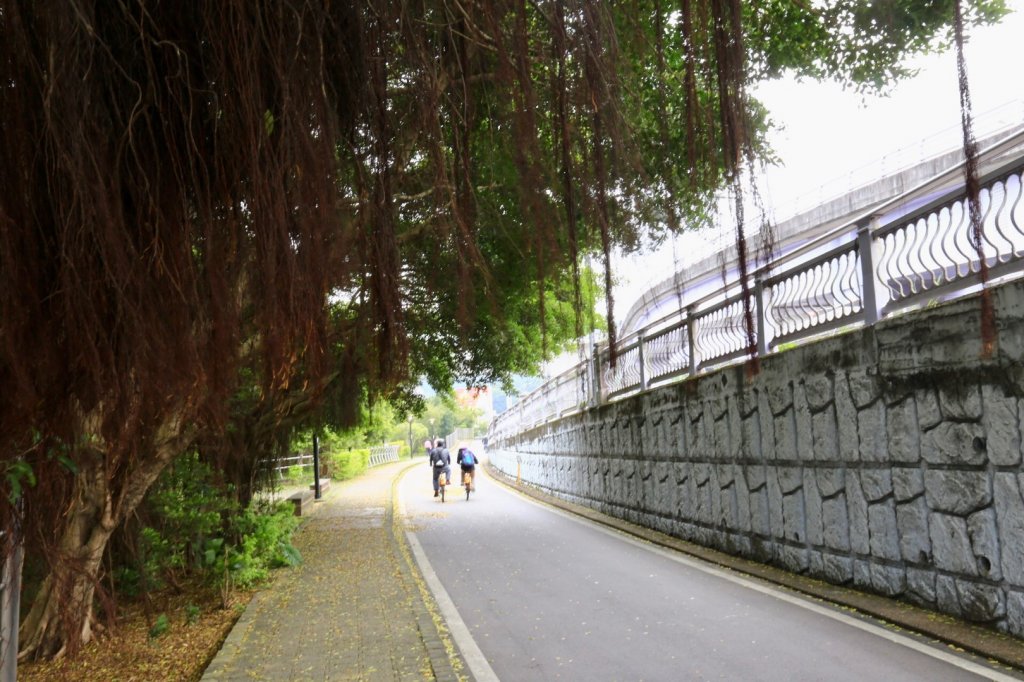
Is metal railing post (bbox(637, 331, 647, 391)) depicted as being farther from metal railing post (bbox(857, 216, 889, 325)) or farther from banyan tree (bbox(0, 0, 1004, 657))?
banyan tree (bbox(0, 0, 1004, 657))

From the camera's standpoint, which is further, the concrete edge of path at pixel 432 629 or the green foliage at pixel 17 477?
the concrete edge of path at pixel 432 629

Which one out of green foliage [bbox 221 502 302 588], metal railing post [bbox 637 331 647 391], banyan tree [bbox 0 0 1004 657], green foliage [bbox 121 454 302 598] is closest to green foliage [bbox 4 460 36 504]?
banyan tree [bbox 0 0 1004 657]

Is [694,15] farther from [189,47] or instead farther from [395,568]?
[395,568]

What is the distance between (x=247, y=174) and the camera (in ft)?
7.06

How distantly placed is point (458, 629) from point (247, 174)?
6291 mm

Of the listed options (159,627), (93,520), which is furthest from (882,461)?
(159,627)

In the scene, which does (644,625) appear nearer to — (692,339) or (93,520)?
(93,520)

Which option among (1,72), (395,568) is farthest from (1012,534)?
(395,568)

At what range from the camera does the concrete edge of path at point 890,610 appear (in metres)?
5.74

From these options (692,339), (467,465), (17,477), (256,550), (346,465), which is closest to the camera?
(17,477)

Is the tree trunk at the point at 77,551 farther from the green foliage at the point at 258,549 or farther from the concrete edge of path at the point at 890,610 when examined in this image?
the concrete edge of path at the point at 890,610

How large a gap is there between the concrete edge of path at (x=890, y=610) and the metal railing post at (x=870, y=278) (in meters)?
2.46

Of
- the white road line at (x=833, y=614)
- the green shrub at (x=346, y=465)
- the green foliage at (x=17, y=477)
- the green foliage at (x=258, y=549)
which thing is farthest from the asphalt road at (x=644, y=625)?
the green shrub at (x=346, y=465)

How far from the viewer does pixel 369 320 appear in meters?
2.51
